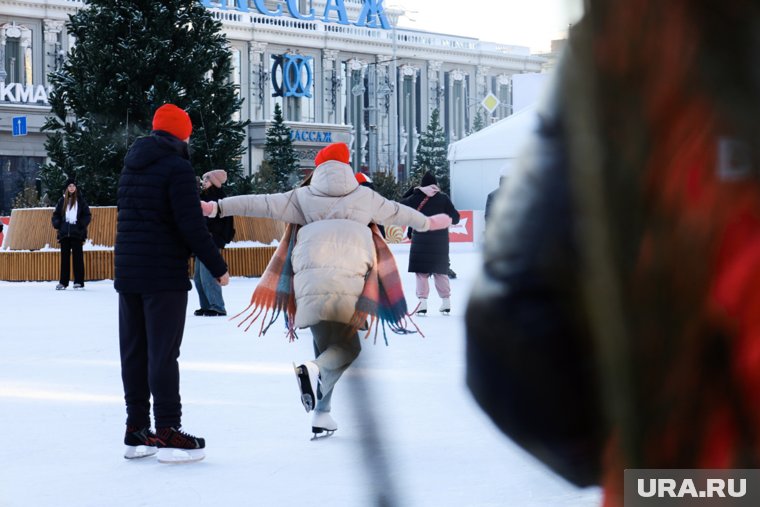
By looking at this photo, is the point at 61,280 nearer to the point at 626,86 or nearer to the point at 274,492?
the point at 274,492

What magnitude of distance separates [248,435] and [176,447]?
0.61 meters

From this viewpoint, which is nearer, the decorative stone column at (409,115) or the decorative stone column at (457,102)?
the decorative stone column at (409,115)

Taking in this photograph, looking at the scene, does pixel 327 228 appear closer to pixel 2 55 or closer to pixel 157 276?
pixel 157 276

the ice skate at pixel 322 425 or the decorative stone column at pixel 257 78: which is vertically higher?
the decorative stone column at pixel 257 78

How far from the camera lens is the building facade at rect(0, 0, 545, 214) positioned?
157 feet

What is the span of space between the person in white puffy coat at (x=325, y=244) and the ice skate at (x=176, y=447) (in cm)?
61

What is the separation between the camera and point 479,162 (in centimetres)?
3366

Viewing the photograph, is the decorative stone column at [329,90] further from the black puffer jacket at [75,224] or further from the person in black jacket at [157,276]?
the person in black jacket at [157,276]

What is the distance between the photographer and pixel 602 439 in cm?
58

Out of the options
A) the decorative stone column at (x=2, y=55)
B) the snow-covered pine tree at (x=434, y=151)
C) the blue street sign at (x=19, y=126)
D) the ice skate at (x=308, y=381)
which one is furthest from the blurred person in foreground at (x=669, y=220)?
the snow-covered pine tree at (x=434, y=151)

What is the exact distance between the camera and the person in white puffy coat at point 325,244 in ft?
17.7

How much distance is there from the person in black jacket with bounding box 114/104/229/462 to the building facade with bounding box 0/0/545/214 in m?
40.9

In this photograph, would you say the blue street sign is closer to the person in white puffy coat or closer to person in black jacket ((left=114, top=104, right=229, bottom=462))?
the person in white puffy coat

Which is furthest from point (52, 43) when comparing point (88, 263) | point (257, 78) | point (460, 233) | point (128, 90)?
point (88, 263)
